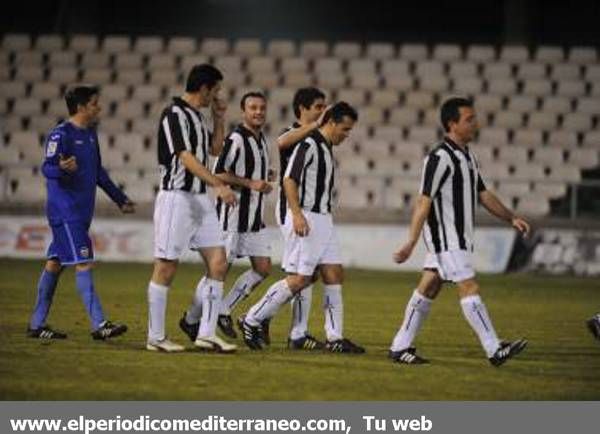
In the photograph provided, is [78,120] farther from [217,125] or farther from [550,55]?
[550,55]

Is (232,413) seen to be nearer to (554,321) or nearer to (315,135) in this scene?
(315,135)

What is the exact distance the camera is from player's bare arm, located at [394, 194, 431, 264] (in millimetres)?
9398

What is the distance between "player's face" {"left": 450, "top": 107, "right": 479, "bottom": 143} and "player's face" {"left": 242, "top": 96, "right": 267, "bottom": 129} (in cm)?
194

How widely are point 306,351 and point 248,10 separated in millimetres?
18396

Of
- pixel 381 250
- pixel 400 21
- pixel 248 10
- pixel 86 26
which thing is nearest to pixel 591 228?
pixel 381 250

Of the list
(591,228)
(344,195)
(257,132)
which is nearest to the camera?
(257,132)

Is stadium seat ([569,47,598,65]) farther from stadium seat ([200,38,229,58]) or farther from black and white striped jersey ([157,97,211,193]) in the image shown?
black and white striped jersey ([157,97,211,193])

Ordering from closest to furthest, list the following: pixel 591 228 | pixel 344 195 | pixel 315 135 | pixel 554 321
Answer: pixel 315 135
pixel 554 321
pixel 591 228
pixel 344 195

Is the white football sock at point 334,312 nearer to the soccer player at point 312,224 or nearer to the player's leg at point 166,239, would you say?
the soccer player at point 312,224

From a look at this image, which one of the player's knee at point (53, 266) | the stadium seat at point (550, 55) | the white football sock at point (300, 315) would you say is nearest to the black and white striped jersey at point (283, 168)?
the white football sock at point (300, 315)

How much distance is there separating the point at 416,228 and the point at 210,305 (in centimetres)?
173

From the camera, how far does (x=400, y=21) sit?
90.7 feet

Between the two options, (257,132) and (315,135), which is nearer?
(315,135)

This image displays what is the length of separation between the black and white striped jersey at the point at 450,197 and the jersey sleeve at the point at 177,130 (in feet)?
5.72
